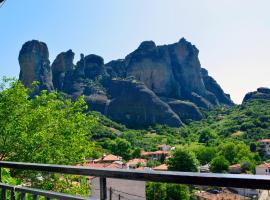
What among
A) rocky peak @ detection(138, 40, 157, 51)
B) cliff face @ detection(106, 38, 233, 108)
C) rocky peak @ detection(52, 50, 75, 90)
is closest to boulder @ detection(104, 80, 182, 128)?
cliff face @ detection(106, 38, 233, 108)

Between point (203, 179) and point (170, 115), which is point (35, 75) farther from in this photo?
point (203, 179)

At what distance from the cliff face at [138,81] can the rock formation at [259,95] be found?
10.5 m

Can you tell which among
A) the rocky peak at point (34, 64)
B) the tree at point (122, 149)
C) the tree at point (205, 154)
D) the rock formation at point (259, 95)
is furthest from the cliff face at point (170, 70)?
the tree at point (205, 154)

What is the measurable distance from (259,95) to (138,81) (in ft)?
105

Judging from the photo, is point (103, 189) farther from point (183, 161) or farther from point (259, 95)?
point (259, 95)

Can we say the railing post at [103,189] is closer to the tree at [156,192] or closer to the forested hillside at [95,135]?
the tree at [156,192]

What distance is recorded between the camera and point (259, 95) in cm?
9231

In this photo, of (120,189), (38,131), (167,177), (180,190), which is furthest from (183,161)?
(167,177)

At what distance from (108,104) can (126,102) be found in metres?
4.49

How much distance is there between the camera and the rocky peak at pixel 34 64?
80188mm

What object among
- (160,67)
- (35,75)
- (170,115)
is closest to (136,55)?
(160,67)

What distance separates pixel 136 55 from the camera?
313 ft

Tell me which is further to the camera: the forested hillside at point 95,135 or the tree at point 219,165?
the tree at point 219,165

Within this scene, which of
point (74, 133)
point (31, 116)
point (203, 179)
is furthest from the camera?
point (74, 133)
